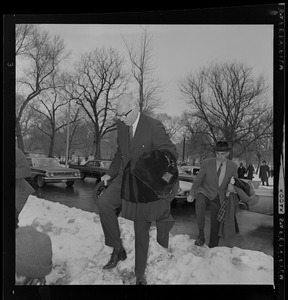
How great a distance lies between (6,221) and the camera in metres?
2.75

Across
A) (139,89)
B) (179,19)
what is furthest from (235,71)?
(139,89)

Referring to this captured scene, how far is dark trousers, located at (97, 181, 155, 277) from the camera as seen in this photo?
9.05 ft

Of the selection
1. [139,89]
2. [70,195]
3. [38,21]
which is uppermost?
[38,21]

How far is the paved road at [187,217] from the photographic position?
2736mm

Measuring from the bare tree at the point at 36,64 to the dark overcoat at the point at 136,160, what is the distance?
0.78 metres

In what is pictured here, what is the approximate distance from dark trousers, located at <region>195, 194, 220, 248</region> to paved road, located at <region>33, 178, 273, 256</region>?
0.12 ft

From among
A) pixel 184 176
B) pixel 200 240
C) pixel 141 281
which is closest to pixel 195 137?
pixel 184 176

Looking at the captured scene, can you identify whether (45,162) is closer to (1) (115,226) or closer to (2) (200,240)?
(1) (115,226)

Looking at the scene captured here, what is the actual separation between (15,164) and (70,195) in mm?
521

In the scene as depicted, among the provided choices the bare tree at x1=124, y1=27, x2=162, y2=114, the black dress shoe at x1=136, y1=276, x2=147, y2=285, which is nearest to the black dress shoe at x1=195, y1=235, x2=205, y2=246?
the black dress shoe at x1=136, y1=276, x2=147, y2=285

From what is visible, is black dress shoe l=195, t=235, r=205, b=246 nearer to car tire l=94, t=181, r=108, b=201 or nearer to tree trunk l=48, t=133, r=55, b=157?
car tire l=94, t=181, r=108, b=201

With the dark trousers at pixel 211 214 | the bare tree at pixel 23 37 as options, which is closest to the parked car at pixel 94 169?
the dark trousers at pixel 211 214
